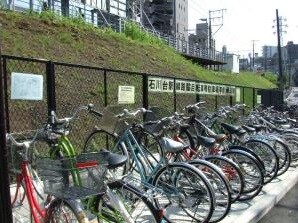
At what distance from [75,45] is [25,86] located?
11463 millimetres

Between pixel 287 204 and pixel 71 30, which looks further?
pixel 71 30

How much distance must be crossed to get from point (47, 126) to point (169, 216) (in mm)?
1839

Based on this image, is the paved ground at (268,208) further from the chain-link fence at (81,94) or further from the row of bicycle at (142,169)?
the chain-link fence at (81,94)

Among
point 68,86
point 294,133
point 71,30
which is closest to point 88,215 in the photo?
point 294,133

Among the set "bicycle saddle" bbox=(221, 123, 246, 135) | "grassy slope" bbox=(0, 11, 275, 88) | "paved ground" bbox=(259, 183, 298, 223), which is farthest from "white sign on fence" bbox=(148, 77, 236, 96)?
"grassy slope" bbox=(0, 11, 275, 88)

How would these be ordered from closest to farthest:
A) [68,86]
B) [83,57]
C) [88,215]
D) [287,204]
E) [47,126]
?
1. [88,215]
2. [47,126]
3. [287,204]
4. [68,86]
5. [83,57]

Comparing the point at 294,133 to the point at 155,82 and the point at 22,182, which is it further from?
the point at 22,182

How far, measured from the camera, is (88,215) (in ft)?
14.0

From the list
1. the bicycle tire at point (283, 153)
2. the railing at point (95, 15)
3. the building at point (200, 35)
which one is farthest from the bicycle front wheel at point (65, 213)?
the building at point (200, 35)

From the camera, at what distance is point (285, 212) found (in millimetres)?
6906

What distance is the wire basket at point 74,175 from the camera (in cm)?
384

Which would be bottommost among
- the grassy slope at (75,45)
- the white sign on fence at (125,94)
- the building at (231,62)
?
the white sign on fence at (125,94)

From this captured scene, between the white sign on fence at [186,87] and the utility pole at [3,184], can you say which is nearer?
the utility pole at [3,184]

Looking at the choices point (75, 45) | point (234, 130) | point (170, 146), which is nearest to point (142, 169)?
point (170, 146)
